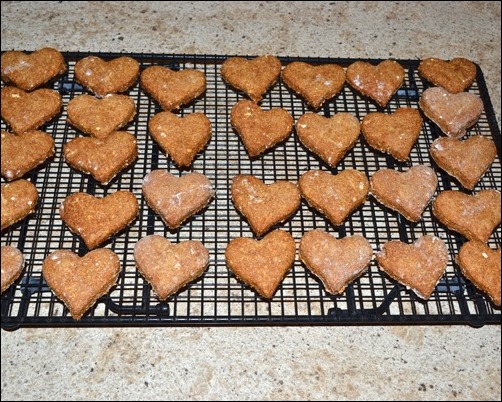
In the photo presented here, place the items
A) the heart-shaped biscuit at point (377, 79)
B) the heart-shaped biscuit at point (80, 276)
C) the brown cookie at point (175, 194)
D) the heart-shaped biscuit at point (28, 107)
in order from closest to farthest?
1. the heart-shaped biscuit at point (80, 276)
2. the brown cookie at point (175, 194)
3. the heart-shaped biscuit at point (28, 107)
4. the heart-shaped biscuit at point (377, 79)

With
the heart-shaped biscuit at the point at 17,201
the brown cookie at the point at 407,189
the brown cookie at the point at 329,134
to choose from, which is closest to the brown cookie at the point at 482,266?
the brown cookie at the point at 407,189

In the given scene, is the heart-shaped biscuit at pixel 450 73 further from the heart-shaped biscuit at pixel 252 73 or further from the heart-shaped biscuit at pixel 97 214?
the heart-shaped biscuit at pixel 97 214

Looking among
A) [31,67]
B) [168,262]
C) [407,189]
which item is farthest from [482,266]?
[31,67]

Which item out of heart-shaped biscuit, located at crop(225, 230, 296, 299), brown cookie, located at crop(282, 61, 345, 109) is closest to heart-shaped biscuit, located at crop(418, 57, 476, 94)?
brown cookie, located at crop(282, 61, 345, 109)

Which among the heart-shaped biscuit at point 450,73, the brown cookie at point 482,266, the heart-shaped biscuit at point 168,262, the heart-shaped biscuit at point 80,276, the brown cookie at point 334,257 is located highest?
the heart-shaped biscuit at point 450,73

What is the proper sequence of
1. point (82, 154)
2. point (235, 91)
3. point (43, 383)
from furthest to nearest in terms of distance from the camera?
point (235, 91) < point (82, 154) < point (43, 383)

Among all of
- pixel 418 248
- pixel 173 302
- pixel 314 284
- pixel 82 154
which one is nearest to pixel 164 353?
pixel 173 302

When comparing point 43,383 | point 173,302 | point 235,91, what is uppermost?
point 235,91

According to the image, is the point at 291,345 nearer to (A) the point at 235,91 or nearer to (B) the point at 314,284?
(B) the point at 314,284
